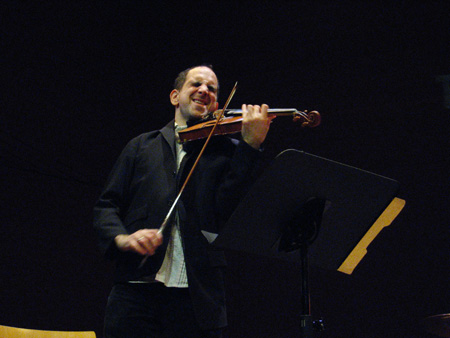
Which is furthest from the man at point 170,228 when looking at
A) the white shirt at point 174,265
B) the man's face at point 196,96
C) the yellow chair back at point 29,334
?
the yellow chair back at point 29,334

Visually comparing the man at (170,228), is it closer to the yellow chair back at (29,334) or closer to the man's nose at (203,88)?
the man's nose at (203,88)

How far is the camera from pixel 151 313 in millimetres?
1438

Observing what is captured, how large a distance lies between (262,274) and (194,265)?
5.94 feet

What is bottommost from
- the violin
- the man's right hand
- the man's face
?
the man's right hand

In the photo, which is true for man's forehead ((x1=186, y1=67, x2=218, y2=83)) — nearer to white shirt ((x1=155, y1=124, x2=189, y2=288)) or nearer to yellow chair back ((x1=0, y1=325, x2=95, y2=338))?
white shirt ((x1=155, y1=124, x2=189, y2=288))

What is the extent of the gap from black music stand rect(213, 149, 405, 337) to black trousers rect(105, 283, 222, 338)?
0.27 metres

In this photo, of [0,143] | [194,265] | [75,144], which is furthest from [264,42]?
[194,265]

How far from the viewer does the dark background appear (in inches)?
114

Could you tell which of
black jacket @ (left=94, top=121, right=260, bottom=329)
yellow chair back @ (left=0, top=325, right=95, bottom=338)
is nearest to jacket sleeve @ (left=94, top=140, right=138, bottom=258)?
black jacket @ (left=94, top=121, right=260, bottom=329)

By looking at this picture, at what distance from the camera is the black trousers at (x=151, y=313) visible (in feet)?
4.64

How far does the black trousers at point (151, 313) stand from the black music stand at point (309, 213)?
10.5 inches

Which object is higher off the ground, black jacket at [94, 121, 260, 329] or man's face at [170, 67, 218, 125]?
man's face at [170, 67, 218, 125]

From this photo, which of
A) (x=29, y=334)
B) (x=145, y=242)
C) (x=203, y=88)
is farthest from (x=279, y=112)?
(x=29, y=334)

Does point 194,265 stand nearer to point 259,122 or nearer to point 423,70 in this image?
point 259,122
